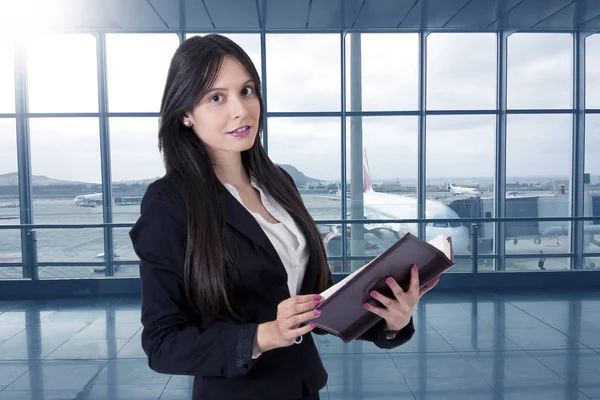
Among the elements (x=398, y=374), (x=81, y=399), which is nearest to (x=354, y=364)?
(x=398, y=374)

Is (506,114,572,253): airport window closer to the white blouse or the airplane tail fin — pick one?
the airplane tail fin

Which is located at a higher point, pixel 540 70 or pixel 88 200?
pixel 540 70

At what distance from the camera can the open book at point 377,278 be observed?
1127mm

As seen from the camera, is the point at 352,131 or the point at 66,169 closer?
the point at 352,131

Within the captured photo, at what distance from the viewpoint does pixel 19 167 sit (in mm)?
8875

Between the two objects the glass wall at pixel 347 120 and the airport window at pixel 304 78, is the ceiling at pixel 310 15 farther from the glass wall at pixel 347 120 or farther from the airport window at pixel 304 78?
the glass wall at pixel 347 120

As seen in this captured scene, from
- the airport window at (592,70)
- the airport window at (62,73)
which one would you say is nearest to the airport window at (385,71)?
the airport window at (592,70)

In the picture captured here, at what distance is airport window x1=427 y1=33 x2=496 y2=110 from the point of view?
9133 mm

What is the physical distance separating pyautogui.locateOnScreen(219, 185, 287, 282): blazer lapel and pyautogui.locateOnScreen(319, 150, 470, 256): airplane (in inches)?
159

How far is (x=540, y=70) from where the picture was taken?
9.24 metres

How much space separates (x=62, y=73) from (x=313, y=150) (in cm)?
435

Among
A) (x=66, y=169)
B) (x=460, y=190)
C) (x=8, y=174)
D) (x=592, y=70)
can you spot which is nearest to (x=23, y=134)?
(x=8, y=174)

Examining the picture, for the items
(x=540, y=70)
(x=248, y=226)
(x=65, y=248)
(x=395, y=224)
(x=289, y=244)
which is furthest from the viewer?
(x=540, y=70)

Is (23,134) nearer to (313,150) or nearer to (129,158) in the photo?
(129,158)
